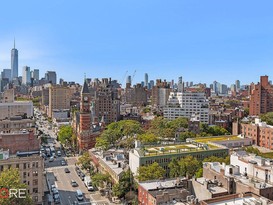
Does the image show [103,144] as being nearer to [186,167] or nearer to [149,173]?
[186,167]

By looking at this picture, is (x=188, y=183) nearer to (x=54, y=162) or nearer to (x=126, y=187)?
(x=126, y=187)

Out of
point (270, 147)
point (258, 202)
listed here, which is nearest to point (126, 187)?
point (258, 202)

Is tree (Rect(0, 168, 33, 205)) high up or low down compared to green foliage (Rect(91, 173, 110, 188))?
up

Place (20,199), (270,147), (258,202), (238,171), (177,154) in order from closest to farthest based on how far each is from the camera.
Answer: (258,202) → (20,199) → (238,171) → (177,154) → (270,147)

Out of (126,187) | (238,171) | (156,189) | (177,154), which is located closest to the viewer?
(156,189)

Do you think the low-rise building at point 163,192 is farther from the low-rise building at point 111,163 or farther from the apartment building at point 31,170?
the apartment building at point 31,170

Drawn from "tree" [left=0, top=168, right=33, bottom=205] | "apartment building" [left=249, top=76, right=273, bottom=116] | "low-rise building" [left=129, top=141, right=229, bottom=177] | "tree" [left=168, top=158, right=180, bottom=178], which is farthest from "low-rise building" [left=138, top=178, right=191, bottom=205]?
"apartment building" [left=249, top=76, right=273, bottom=116]

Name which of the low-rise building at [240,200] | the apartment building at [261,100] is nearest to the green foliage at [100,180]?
the low-rise building at [240,200]

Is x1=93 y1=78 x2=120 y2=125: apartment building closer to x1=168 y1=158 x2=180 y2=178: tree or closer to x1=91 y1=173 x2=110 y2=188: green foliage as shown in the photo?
x1=91 y1=173 x2=110 y2=188: green foliage
